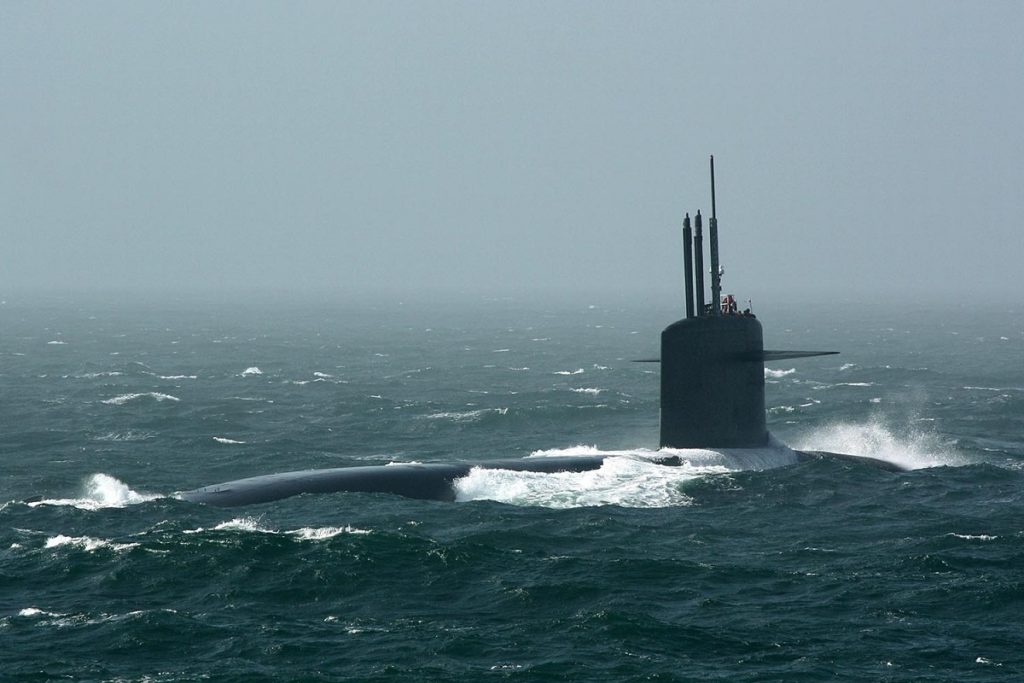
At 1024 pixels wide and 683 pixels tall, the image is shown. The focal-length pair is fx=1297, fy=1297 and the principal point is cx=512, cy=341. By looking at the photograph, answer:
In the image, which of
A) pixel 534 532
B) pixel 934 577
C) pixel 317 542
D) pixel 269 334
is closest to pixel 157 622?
pixel 317 542

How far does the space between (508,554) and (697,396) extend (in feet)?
40.5

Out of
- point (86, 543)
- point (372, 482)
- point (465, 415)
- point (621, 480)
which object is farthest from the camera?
point (465, 415)

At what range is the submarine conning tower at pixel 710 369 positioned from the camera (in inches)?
1563

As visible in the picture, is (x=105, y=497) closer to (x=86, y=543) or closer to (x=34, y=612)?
(x=86, y=543)

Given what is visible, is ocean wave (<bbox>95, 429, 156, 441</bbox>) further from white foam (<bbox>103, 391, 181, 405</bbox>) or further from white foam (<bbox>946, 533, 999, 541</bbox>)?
white foam (<bbox>946, 533, 999, 541</bbox>)

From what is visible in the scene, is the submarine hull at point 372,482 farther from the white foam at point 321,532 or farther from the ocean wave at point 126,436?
the ocean wave at point 126,436

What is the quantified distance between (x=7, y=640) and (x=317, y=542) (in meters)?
8.27

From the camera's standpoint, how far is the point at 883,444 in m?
52.5

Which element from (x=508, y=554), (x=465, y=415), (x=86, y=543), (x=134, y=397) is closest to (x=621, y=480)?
(x=508, y=554)

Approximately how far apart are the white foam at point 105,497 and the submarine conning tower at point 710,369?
1585 centimetres

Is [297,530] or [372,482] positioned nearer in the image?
[297,530]

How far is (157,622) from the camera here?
24906 mm

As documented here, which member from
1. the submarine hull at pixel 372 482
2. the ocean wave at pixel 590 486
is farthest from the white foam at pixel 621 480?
the submarine hull at pixel 372 482

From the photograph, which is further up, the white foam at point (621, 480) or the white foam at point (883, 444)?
the white foam at point (621, 480)
